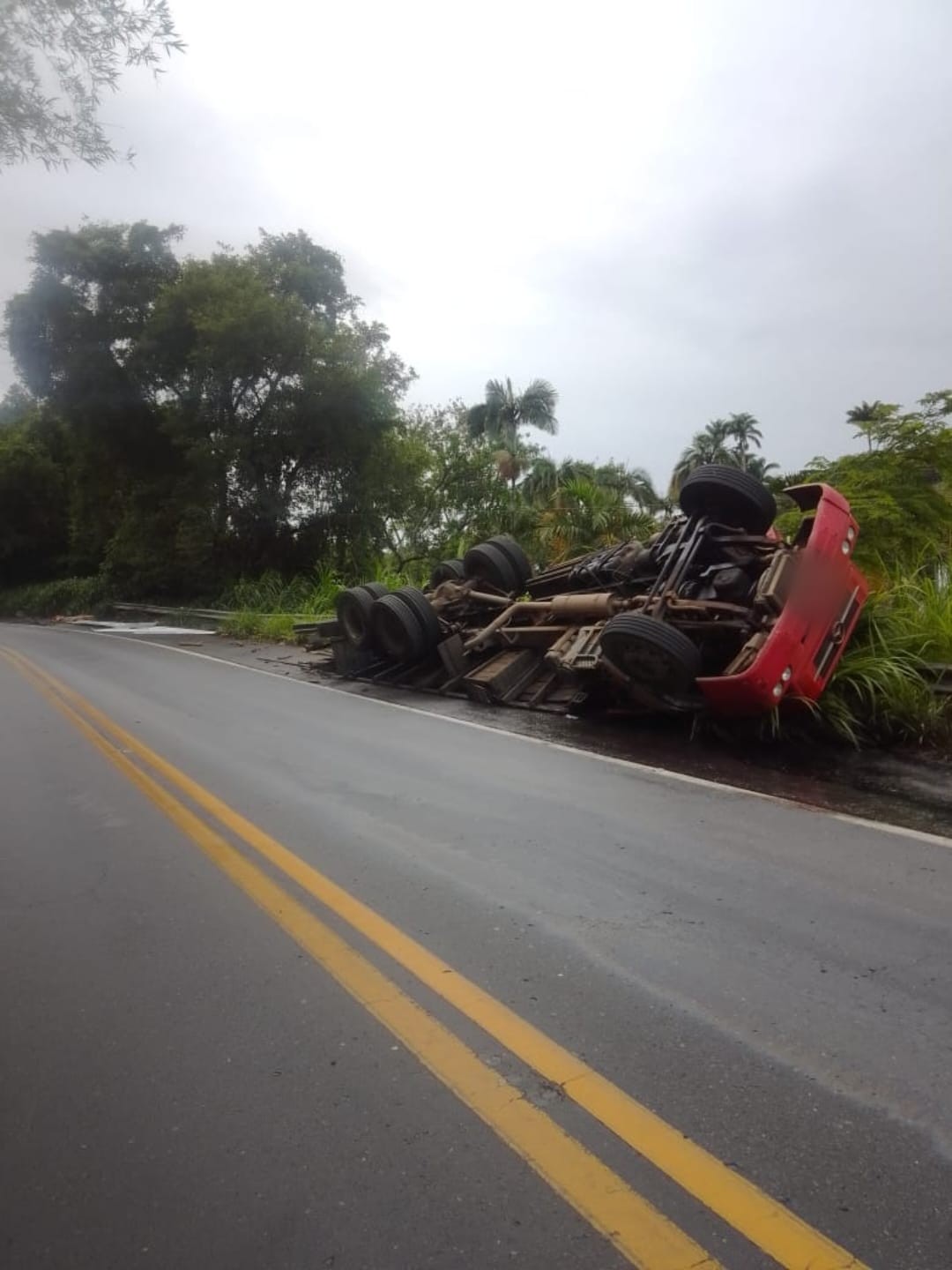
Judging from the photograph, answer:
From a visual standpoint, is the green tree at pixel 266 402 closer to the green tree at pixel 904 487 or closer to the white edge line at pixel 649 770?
the white edge line at pixel 649 770

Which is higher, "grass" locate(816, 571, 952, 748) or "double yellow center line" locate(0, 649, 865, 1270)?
"grass" locate(816, 571, 952, 748)

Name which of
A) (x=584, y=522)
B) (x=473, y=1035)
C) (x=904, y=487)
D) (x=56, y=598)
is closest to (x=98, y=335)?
(x=56, y=598)

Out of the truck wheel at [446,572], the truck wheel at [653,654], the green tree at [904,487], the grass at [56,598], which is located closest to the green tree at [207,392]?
the grass at [56,598]

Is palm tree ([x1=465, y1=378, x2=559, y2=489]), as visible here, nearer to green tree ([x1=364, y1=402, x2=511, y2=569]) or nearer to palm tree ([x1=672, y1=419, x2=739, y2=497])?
palm tree ([x1=672, y1=419, x2=739, y2=497])

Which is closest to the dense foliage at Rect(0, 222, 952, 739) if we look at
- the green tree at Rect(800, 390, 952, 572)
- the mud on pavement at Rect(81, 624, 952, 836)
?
the green tree at Rect(800, 390, 952, 572)

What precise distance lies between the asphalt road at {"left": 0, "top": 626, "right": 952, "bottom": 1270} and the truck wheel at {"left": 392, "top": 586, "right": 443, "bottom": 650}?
19.3 ft

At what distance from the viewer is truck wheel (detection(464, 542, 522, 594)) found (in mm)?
12805

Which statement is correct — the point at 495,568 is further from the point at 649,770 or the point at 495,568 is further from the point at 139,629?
the point at 139,629

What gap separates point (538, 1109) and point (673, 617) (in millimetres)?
6049

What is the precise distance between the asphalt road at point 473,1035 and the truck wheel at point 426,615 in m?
5.89

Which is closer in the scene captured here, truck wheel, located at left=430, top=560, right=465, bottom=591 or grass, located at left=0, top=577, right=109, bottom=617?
truck wheel, located at left=430, top=560, right=465, bottom=591

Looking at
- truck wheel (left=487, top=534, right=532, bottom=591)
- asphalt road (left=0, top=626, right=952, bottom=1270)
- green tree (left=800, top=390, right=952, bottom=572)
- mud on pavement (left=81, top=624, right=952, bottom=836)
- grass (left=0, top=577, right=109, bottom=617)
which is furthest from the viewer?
grass (left=0, top=577, right=109, bottom=617)

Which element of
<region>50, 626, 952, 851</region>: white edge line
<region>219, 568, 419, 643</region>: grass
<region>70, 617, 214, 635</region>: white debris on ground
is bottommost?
<region>70, 617, 214, 635</region>: white debris on ground

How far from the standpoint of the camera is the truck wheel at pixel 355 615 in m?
13.2
